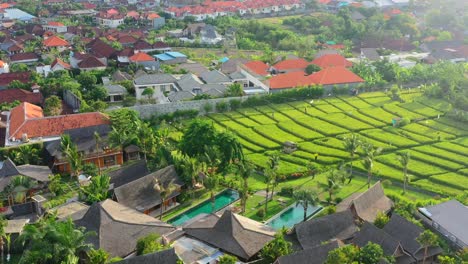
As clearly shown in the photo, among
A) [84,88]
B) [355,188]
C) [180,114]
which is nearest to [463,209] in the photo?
[355,188]

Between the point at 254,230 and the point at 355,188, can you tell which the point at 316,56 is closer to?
the point at 355,188

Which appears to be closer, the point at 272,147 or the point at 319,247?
the point at 319,247

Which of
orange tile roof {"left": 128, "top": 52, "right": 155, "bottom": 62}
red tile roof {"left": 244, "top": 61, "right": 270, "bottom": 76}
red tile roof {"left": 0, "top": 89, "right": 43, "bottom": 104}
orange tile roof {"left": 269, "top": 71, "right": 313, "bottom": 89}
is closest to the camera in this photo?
red tile roof {"left": 0, "top": 89, "right": 43, "bottom": 104}

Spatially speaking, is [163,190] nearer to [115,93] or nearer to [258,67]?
[115,93]

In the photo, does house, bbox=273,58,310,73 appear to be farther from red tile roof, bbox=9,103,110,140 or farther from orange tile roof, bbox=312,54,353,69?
red tile roof, bbox=9,103,110,140

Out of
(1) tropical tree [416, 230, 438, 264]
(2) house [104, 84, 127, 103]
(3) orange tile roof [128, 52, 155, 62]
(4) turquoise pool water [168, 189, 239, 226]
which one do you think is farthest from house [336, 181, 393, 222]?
(3) orange tile roof [128, 52, 155, 62]

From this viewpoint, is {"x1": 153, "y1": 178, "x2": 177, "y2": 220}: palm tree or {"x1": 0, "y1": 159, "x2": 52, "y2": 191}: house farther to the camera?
{"x1": 0, "y1": 159, "x2": 52, "y2": 191}: house
